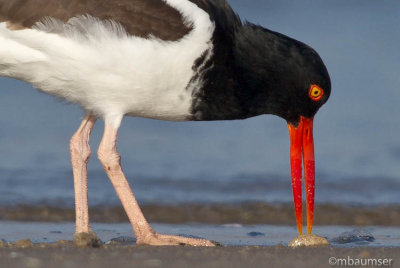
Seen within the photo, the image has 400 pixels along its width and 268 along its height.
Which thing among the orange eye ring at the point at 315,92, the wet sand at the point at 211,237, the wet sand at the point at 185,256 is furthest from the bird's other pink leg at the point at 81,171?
the orange eye ring at the point at 315,92

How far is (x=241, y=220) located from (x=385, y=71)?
596cm

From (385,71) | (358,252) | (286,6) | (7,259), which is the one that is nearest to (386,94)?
(385,71)

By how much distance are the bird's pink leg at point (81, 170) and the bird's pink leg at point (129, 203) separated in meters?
0.28

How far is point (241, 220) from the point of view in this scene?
9.23m

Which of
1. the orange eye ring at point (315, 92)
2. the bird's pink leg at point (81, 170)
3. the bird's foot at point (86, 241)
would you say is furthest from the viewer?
the orange eye ring at point (315, 92)

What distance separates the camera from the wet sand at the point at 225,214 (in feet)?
30.1

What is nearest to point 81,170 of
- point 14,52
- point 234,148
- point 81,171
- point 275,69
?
point 81,171

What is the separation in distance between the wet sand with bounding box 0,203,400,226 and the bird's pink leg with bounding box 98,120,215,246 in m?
1.69

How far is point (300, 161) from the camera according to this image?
315 inches

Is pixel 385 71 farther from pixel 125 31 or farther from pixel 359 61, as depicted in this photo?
pixel 125 31

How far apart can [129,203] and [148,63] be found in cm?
115

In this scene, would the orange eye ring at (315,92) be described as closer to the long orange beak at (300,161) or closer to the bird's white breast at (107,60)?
the long orange beak at (300,161)

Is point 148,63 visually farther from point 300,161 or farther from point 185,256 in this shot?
point 300,161

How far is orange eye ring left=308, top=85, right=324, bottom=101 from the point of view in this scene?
760cm
